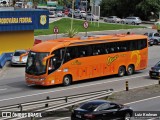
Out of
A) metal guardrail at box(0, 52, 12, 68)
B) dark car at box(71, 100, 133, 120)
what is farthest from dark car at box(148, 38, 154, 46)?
dark car at box(71, 100, 133, 120)

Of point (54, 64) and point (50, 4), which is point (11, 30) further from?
point (50, 4)

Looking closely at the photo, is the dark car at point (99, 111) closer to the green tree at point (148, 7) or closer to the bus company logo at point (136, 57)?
the bus company logo at point (136, 57)

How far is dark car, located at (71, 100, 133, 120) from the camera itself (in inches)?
695

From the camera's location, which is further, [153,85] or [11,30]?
[11,30]

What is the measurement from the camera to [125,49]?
34406mm

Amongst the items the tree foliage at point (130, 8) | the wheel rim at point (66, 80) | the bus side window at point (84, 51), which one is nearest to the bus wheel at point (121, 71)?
the bus side window at point (84, 51)

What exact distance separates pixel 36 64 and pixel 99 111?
11889 mm

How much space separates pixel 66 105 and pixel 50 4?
380 feet

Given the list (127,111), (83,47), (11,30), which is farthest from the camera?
(11,30)

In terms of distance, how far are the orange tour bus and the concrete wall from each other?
1334cm

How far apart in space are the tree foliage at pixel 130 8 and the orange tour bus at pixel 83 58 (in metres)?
64.4

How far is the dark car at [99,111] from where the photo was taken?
1766cm

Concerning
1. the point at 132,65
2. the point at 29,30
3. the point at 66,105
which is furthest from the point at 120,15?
the point at 66,105

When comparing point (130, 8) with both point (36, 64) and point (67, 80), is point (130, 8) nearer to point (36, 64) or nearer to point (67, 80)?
point (67, 80)
